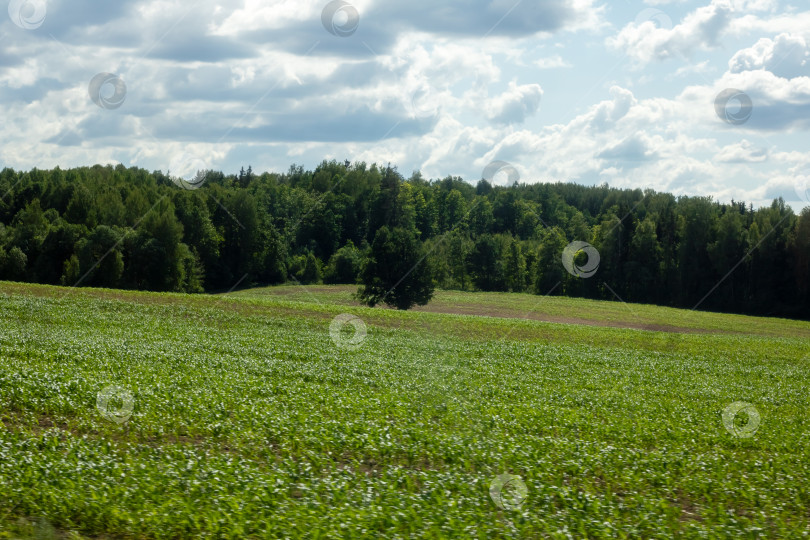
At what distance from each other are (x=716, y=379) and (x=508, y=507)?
21.4 m

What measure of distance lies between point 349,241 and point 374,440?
106 metres

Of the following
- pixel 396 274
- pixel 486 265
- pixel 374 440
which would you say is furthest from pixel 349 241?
pixel 374 440

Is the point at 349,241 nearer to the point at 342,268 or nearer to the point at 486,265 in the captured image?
the point at 342,268

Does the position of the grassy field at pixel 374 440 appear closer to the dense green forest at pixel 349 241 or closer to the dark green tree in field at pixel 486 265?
the dense green forest at pixel 349 241

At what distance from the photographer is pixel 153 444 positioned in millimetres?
12414

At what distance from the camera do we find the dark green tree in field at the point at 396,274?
64688mm

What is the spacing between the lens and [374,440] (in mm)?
13188

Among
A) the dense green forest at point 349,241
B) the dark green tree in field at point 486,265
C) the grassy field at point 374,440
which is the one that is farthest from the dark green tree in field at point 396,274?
the dark green tree in field at point 486,265

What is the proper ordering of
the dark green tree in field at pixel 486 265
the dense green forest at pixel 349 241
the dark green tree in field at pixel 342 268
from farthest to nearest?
the dark green tree in field at pixel 486 265, the dark green tree in field at pixel 342 268, the dense green forest at pixel 349 241

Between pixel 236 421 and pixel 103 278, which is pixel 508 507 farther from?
pixel 103 278

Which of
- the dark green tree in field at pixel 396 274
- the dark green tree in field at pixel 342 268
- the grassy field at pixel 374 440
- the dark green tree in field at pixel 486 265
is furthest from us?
the dark green tree in field at pixel 486 265

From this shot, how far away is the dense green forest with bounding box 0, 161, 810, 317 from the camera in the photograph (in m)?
80.5

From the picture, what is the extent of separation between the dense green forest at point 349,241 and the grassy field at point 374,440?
39.7 metres

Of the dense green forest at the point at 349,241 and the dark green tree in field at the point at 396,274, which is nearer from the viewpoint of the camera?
the dark green tree in field at the point at 396,274
